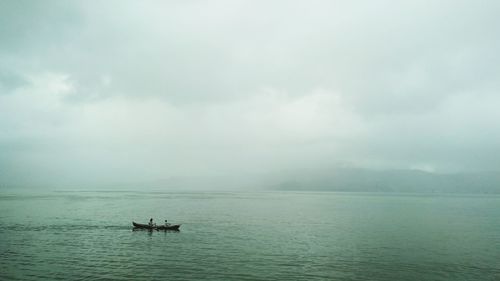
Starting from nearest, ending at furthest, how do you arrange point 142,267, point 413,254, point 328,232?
point 142,267, point 413,254, point 328,232

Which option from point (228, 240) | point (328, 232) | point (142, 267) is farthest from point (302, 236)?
point (142, 267)

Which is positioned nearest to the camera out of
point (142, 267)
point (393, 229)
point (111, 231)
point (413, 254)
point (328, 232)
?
point (142, 267)

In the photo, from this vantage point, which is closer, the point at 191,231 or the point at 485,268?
the point at 485,268

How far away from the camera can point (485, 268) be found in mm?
59688

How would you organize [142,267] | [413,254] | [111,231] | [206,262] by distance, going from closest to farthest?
[142,267], [206,262], [413,254], [111,231]

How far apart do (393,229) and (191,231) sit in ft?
196

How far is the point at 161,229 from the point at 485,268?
72164 mm

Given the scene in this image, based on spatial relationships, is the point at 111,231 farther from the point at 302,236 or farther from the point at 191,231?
the point at 302,236

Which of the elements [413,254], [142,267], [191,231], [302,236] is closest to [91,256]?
[142,267]

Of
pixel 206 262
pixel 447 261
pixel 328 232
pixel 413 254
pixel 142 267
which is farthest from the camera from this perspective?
pixel 328 232

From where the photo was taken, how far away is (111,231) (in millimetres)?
94188

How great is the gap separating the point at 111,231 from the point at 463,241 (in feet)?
285

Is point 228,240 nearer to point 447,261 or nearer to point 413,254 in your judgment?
point 413,254

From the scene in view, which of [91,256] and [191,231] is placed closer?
[91,256]
